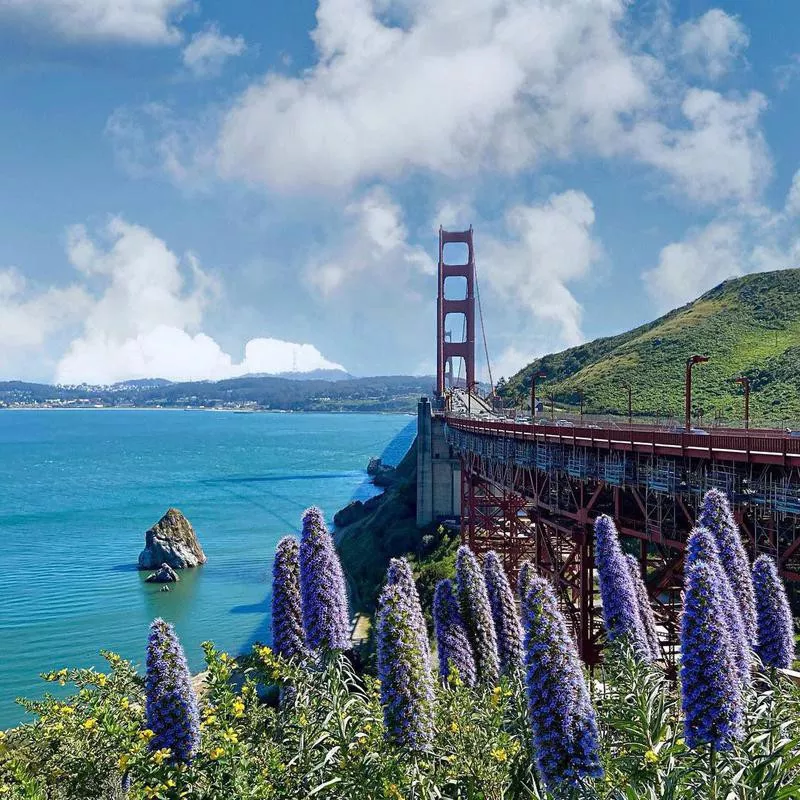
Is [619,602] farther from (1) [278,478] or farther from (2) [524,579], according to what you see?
(1) [278,478]

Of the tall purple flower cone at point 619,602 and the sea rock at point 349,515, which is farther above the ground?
the tall purple flower cone at point 619,602

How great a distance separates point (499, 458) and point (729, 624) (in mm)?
26898

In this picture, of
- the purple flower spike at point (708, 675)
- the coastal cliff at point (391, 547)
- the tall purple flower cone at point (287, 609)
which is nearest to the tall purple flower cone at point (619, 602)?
the purple flower spike at point (708, 675)

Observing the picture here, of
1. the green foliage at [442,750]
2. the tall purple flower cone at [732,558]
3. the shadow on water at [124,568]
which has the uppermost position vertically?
the tall purple flower cone at [732,558]

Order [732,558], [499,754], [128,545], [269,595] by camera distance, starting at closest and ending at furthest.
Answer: [499,754] < [732,558] < [269,595] < [128,545]

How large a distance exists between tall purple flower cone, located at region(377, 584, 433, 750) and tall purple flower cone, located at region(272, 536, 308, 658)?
65.0 inches

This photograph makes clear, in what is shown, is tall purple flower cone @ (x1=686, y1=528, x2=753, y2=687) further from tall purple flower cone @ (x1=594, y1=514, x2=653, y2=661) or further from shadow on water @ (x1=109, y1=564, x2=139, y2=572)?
shadow on water @ (x1=109, y1=564, x2=139, y2=572)

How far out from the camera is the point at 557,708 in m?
4.61

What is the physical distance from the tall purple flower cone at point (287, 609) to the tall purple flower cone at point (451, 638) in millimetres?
1333

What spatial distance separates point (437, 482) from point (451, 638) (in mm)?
44789

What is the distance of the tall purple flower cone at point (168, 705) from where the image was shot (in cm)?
570

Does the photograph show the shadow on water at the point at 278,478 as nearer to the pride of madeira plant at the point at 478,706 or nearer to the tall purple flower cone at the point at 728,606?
the pride of madeira plant at the point at 478,706

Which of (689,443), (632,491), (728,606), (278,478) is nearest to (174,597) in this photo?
(632,491)

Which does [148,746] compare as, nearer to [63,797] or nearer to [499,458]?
[63,797]
